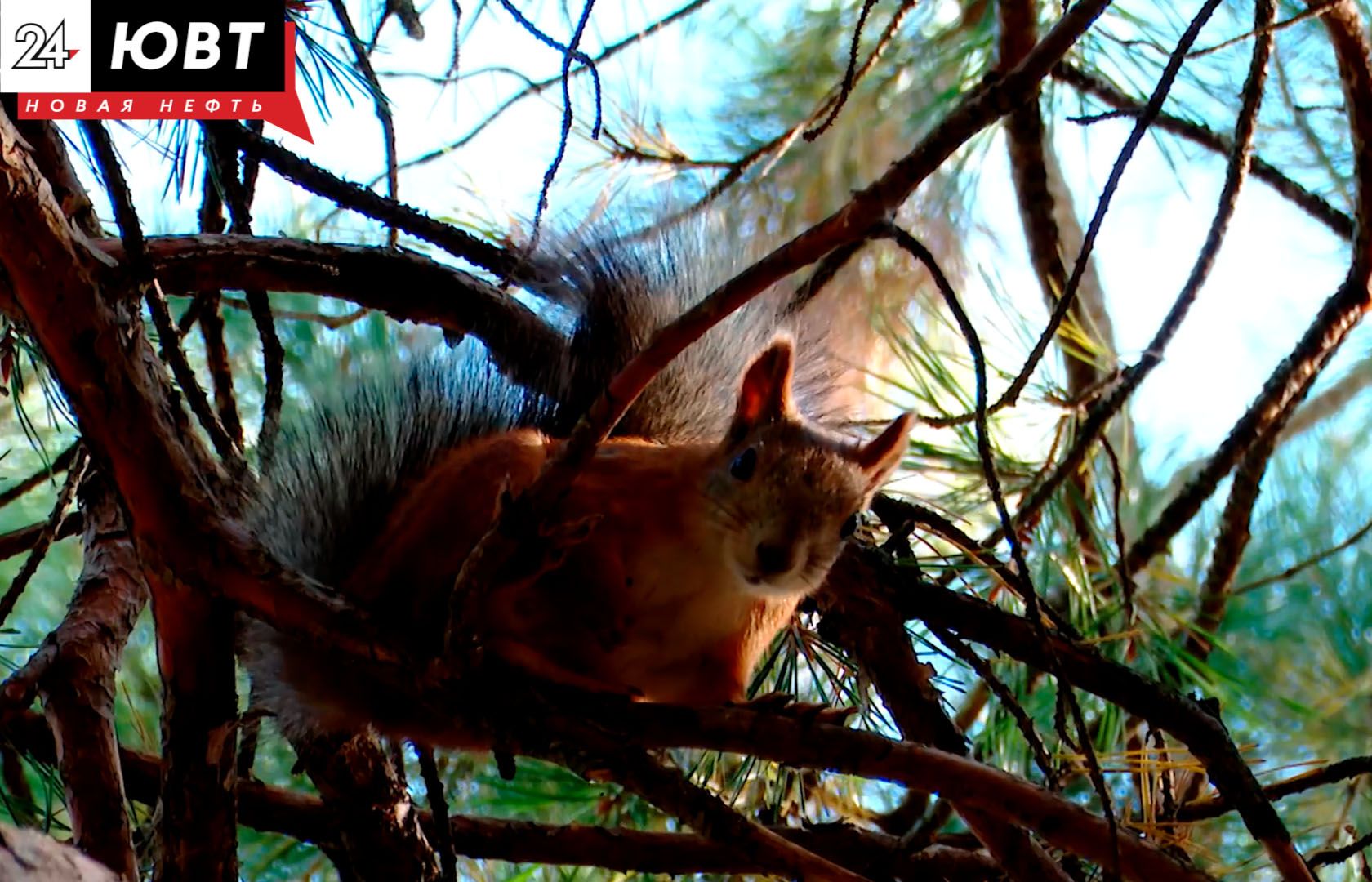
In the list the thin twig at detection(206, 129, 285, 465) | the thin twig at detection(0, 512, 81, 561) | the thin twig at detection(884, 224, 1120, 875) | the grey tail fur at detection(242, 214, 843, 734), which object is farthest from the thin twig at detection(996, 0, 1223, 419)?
the thin twig at detection(0, 512, 81, 561)

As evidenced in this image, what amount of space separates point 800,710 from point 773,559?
12 cm

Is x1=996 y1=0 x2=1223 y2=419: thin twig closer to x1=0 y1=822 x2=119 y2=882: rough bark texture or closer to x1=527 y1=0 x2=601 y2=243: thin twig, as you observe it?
x1=527 y1=0 x2=601 y2=243: thin twig

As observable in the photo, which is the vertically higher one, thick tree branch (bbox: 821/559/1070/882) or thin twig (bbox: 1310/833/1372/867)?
thick tree branch (bbox: 821/559/1070/882)

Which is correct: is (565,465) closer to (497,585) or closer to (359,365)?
(497,585)

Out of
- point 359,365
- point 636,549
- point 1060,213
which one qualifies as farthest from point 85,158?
point 1060,213

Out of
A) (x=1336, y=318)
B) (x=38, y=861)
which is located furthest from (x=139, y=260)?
(x=1336, y=318)

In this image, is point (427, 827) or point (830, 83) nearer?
point (427, 827)

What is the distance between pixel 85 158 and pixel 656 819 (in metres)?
0.91

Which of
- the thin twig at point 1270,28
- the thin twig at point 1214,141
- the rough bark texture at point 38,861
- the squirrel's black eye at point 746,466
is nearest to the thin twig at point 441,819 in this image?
the squirrel's black eye at point 746,466

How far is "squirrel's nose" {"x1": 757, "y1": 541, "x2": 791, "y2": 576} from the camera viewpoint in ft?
3.24

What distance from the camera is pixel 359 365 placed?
1355 mm

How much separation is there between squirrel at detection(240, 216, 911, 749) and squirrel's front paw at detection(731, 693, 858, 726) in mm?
81

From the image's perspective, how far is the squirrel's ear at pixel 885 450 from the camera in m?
1.10

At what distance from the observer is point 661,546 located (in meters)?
1.08
